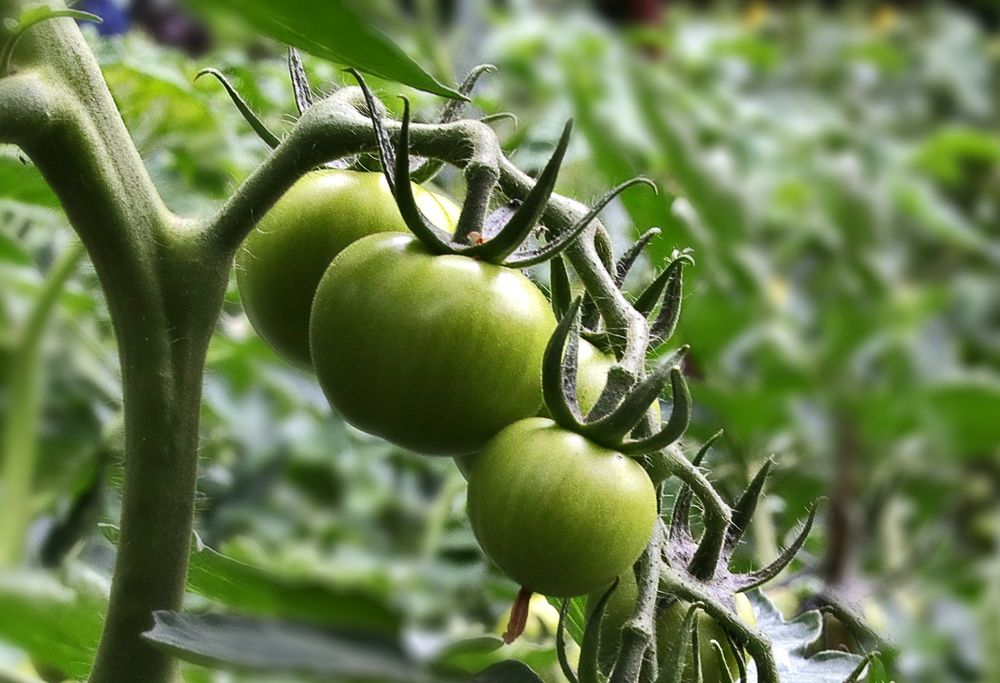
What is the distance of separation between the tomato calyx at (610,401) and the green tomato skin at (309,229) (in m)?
0.08

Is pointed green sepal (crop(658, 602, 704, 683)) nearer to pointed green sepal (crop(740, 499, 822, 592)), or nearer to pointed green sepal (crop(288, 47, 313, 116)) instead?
pointed green sepal (crop(740, 499, 822, 592))

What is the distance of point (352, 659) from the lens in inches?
7.5

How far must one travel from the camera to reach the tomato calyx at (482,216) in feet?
1.06

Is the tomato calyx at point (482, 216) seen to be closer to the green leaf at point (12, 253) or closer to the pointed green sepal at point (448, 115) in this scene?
the pointed green sepal at point (448, 115)

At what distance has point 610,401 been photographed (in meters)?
0.34

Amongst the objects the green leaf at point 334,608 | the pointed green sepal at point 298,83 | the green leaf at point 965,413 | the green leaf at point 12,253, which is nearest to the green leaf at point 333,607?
the green leaf at point 334,608

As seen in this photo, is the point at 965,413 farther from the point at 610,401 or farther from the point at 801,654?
the point at 610,401

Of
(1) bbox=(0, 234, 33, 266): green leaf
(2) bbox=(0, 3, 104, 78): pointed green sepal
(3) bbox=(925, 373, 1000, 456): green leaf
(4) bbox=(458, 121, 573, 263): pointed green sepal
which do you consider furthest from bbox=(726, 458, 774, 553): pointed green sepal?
(3) bbox=(925, 373, 1000, 456): green leaf

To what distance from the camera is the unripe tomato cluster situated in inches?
13.1

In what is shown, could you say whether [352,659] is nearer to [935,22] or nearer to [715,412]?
[715,412]

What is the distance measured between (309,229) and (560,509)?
0.45 feet

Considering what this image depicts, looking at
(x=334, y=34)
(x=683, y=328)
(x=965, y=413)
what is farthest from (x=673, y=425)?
(x=965, y=413)

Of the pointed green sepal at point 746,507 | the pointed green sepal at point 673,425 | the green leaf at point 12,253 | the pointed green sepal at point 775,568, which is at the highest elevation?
the green leaf at point 12,253

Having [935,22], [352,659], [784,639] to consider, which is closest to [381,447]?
[784,639]
